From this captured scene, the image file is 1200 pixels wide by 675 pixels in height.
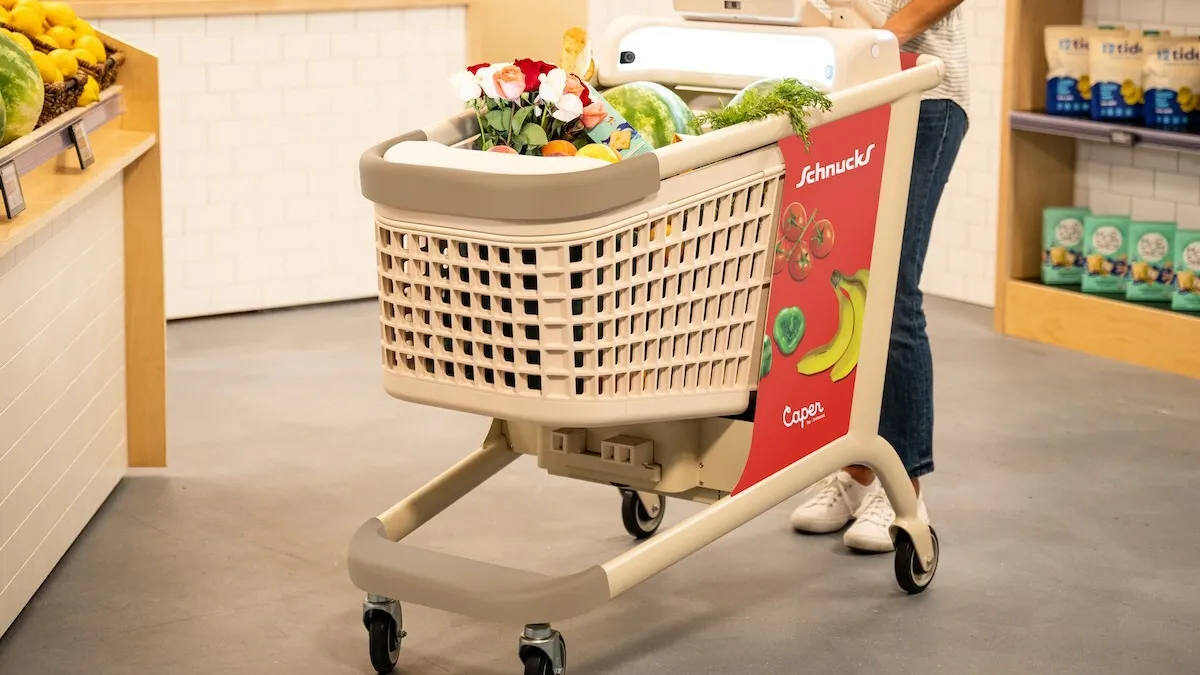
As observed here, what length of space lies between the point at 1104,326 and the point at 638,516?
7.57 feet

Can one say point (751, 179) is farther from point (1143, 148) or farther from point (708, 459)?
point (1143, 148)

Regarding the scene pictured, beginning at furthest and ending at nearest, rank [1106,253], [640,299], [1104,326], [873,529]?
[1106,253]
[1104,326]
[873,529]
[640,299]

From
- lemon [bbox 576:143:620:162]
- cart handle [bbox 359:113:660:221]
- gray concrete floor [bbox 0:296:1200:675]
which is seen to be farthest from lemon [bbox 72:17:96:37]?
lemon [bbox 576:143:620:162]

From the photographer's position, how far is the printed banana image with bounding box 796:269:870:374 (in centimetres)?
288

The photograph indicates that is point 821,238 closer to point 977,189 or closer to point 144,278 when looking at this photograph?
point 144,278

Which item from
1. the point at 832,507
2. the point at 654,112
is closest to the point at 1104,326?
the point at 832,507

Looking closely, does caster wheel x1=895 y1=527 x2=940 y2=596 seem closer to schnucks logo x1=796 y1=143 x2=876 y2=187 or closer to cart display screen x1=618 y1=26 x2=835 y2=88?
schnucks logo x1=796 y1=143 x2=876 y2=187

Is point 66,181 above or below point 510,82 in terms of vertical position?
below

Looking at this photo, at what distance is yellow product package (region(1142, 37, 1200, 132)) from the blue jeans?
1.85 m

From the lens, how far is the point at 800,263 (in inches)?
108

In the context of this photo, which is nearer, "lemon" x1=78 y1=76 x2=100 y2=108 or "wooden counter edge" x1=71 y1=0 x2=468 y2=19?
"lemon" x1=78 y1=76 x2=100 y2=108

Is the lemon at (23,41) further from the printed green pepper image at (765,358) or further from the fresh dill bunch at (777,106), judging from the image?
the printed green pepper image at (765,358)

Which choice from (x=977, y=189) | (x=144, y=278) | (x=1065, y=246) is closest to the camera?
(x=144, y=278)

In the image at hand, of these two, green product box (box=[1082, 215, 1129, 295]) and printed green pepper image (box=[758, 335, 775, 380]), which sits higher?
printed green pepper image (box=[758, 335, 775, 380])
